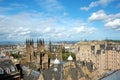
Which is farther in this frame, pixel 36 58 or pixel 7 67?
pixel 36 58

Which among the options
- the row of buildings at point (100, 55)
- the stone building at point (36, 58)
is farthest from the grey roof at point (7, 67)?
the row of buildings at point (100, 55)

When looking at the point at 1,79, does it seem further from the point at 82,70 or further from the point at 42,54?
the point at 82,70

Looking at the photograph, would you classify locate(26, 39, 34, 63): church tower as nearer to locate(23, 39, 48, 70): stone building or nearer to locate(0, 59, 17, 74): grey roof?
locate(23, 39, 48, 70): stone building

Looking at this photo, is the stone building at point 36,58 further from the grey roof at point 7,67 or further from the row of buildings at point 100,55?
the row of buildings at point 100,55

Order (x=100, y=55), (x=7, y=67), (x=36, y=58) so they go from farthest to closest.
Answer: (x=100, y=55) < (x=36, y=58) < (x=7, y=67)

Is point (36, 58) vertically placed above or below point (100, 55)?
above

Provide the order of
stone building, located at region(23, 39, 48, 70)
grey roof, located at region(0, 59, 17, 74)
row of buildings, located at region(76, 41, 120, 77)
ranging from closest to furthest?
→ 1. grey roof, located at region(0, 59, 17, 74)
2. stone building, located at region(23, 39, 48, 70)
3. row of buildings, located at region(76, 41, 120, 77)

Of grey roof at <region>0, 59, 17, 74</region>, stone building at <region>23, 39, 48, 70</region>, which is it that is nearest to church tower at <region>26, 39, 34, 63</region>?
stone building at <region>23, 39, 48, 70</region>

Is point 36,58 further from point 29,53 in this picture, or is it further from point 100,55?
point 100,55

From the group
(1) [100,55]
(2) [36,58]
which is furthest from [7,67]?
(1) [100,55]

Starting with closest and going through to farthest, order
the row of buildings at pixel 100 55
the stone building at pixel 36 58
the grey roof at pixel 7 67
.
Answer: the grey roof at pixel 7 67
the stone building at pixel 36 58
the row of buildings at pixel 100 55

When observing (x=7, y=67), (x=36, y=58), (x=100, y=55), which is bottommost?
(x=100, y=55)

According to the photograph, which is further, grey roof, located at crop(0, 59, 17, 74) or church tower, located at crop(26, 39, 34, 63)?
church tower, located at crop(26, 39, 34, 63)

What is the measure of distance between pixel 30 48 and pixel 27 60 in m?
3.76
